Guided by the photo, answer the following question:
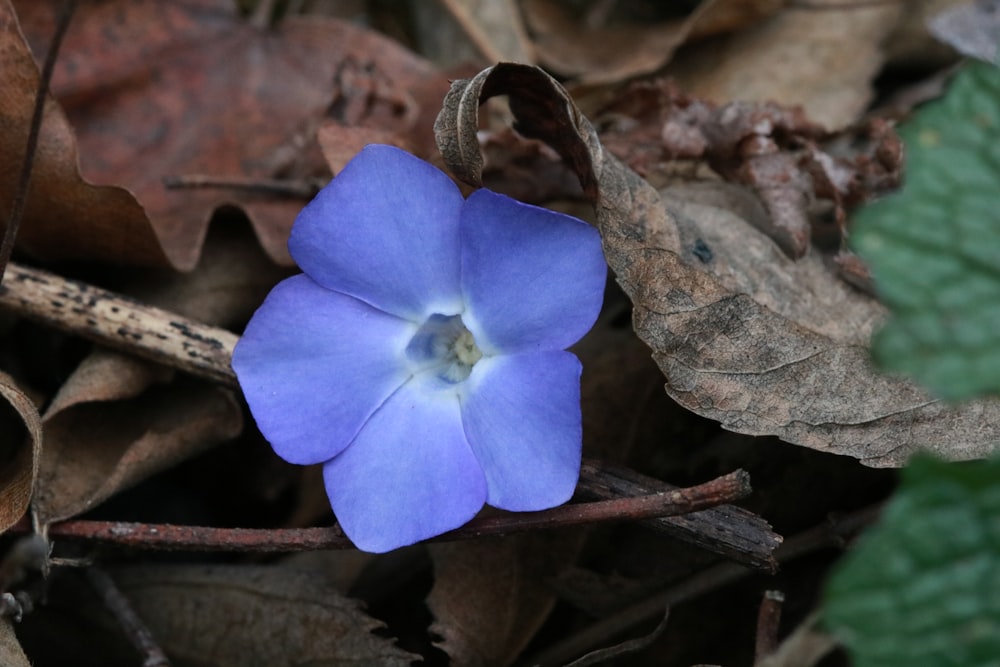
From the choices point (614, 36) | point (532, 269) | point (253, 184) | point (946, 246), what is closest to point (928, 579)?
point (946, 246)

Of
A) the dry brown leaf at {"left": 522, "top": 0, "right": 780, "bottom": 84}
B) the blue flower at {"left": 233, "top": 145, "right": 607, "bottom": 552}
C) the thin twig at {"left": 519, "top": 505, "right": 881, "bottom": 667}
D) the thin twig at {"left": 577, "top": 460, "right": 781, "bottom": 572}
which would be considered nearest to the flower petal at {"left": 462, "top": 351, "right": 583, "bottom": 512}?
the blue flower at {"left": 233, "top": 145, "right": 607, "bottom": 552}

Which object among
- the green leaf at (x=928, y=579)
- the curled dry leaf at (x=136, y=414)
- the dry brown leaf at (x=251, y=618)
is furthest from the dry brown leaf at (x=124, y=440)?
the green leaf at (x=928, y=579)

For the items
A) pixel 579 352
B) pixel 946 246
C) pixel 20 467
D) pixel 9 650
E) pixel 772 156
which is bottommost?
pixel 9 650

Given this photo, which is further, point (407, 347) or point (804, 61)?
point (804, 61)

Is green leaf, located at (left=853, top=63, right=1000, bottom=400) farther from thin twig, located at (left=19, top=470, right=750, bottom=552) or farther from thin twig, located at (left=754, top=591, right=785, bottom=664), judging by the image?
thin twig, located at (left=754, top=591, right=785, bottom=664)

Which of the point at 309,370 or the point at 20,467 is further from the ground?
the point at 309,370

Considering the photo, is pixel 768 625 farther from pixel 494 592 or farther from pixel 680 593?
pixel 494 592
